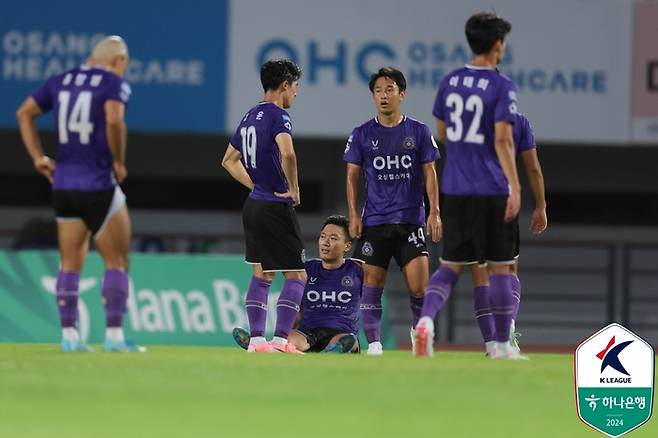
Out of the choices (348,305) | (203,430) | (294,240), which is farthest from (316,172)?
(203,430)

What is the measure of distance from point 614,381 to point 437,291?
4.06 feet

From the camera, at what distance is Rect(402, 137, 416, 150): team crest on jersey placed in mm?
9938

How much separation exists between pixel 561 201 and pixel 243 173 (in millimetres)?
11356

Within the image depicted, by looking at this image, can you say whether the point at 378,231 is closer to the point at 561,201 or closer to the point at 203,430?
the point at 203,430

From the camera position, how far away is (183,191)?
20.1 metres

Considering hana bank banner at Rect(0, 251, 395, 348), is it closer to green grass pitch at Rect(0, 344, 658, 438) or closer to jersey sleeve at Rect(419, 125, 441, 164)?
jersey sleeve at Rect(419, 125, 441, 164)

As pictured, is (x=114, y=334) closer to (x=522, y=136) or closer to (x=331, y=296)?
(x=522, y=136)

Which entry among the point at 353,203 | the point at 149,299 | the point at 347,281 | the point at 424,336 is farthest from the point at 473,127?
the point at 149,299

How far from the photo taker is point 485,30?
27.0 feet

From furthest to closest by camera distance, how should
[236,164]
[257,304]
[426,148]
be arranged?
1. [236,164]
2. [426,148]
3. [257,304]

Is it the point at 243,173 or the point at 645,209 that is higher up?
the point at 243,173

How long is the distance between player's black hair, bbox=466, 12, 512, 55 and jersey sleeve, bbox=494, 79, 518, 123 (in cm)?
26

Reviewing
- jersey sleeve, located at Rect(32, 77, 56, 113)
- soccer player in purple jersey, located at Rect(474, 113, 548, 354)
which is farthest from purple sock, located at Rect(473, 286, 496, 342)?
jersey sleeve, located at Rect(32, 77, 56, 113)

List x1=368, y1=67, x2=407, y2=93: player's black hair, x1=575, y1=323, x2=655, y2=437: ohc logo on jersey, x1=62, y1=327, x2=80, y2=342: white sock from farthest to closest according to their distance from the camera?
x1=368, y1=67, x2=407, y2=93: player's black hair → x1=62, y1=327, x2=80, y2=342: white sock → x1=575, y1=323, x2=655, y2=437: ohc logo on jersey
